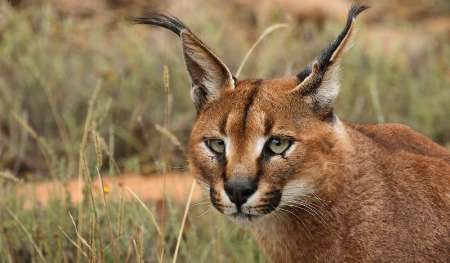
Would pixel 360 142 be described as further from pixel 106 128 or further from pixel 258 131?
pixel 106 128

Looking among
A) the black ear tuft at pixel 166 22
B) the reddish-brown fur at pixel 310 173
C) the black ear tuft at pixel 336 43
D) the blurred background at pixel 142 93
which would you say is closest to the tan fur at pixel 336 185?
the reddish-brown fur at pixel 310 173

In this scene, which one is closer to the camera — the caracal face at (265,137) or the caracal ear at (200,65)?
the caracal face at (265,137)

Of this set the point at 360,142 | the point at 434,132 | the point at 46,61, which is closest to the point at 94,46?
the point at 46,61

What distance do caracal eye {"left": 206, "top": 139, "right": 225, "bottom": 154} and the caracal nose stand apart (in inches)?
8.5

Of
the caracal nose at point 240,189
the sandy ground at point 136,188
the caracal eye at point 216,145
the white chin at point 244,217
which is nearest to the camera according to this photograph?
the caracal nose at point 240,189

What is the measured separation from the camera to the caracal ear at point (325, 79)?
392 centimetres

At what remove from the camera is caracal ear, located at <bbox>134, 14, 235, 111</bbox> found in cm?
414

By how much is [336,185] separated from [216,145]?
514 millimetres

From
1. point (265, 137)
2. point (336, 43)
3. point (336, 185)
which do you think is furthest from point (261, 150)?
point (336, 43)

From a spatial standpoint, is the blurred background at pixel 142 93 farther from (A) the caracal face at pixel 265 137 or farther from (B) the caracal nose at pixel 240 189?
(B) the caracal nose at pixel 240 189

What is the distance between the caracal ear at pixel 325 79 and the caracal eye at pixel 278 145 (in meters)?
A: 0.21

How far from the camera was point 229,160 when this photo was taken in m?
3.91

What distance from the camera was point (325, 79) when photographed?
4.00 metres

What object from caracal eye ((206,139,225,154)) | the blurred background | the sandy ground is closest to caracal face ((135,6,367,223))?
caracal eye ((206,139,225,154))
